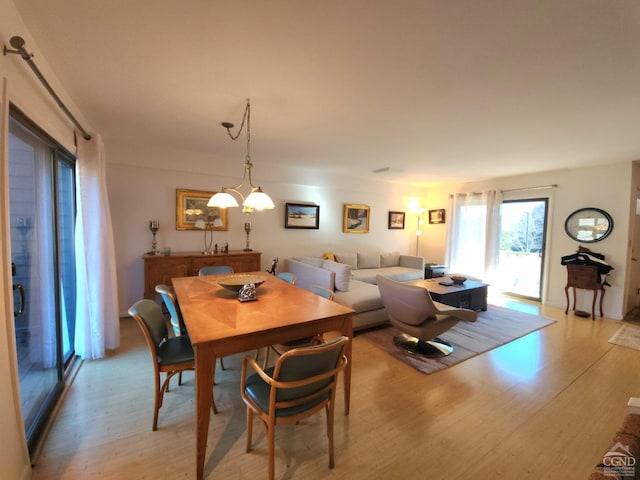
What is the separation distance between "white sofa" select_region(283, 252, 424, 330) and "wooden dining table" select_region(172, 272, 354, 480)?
1245 mm

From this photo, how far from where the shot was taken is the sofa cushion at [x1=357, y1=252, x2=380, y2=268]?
19.1ft

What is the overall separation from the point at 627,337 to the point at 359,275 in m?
3.72

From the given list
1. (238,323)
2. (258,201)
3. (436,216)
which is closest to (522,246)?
(436,216)

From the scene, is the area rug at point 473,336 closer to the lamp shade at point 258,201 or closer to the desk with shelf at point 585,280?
the desk with shelf at point 585,280

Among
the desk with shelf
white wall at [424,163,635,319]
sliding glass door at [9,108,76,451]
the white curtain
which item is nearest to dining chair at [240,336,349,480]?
sliding glass door at [9,108,76,451]

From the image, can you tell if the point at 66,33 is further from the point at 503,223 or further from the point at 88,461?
the point at 503,223

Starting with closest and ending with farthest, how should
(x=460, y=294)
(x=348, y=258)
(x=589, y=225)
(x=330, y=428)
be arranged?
1. (x=330, y=428)
2. (x=460, y=294)
3. (x=589, y=225)
4. (x=348, y=258)

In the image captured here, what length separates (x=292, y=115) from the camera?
2.76 metres

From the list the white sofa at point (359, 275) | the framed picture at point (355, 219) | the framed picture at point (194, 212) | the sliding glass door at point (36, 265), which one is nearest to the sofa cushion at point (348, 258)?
the white sofa at point (359, 275)

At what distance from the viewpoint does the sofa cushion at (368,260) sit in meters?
5.84

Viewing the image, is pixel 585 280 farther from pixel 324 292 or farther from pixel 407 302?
pixel 324 292

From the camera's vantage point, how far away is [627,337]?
355 centimetres

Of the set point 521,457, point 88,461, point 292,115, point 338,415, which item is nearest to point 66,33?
point 292,115

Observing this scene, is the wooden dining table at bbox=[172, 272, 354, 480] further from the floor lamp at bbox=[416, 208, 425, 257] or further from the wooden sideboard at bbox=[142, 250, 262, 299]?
the floor lamp at bbox=[416, 208, 425, 257]
